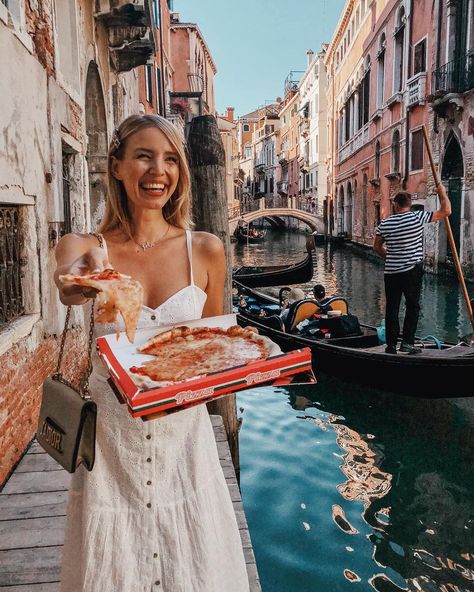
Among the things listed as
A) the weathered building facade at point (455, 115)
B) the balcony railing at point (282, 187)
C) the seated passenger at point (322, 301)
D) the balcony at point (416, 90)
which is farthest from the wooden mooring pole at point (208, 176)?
the balcony railing at point (282, 187)

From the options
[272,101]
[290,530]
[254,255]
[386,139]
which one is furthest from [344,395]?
[272,101]

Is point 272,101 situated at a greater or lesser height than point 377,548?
greater

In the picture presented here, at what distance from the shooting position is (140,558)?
1080mm

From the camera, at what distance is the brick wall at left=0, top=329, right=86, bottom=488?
2.50 metres

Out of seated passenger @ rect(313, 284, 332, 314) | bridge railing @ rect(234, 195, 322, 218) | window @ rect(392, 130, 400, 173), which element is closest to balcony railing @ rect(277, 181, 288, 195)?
bridge railing @ rect(234, 195, 322, 218)

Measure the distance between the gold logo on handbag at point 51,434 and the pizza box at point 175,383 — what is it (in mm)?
184

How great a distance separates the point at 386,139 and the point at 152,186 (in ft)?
52.9

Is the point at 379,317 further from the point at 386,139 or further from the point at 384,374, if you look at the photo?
the point at 386,139

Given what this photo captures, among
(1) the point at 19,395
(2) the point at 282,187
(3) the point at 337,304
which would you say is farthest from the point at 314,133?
(1) the point at 19,395

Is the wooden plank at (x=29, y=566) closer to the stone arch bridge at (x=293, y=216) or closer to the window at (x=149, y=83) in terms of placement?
the window at (x=149, y=83)

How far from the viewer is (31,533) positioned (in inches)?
79.9

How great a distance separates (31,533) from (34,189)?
1893 millimetres

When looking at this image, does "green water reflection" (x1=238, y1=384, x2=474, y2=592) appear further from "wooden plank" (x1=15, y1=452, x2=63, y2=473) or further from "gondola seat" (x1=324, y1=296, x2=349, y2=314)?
"wooden plank" (x1=15, y1=452, x2=63, y2=473)

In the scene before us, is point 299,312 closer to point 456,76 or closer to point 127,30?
point 127,30
